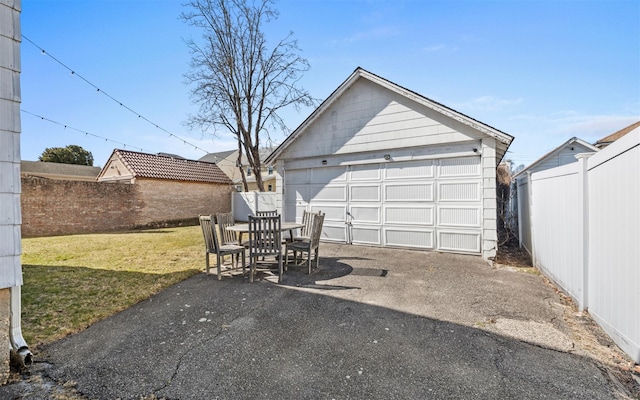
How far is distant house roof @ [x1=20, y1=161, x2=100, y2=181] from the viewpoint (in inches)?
1019

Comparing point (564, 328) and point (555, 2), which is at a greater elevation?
point (555, 2)

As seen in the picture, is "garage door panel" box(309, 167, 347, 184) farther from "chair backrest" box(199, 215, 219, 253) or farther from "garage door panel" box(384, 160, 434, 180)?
"chair backrest" box(199, 215, 219, 253)

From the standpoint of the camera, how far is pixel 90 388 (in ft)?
7.64

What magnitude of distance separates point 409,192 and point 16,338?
25.3 ft

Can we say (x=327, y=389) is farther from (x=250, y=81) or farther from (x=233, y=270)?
(x=250, y=81)

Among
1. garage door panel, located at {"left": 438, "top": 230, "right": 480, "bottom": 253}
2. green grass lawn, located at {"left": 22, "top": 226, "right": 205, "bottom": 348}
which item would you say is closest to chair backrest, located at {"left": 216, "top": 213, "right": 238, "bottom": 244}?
green grass lawn, located at {"left": 22, "top": 226, "right": 205, "bottom": 348}

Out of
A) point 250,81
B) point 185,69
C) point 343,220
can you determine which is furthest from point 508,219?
point 185,69

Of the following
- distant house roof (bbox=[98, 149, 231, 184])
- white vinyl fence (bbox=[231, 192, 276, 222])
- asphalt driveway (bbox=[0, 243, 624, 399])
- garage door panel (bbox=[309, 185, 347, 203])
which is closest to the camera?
asphalt driveway (bbox=[0, 243, 624, 399])

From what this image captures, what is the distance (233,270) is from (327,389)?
162 inches

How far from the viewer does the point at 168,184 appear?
1620cm

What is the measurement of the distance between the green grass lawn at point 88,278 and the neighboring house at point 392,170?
429 centimetres

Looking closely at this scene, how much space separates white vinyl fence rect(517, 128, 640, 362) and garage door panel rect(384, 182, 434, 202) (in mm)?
2862

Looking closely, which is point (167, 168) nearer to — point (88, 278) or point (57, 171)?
point (88, 278)

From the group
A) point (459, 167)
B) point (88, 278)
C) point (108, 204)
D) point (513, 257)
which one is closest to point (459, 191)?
point (459, 167)
